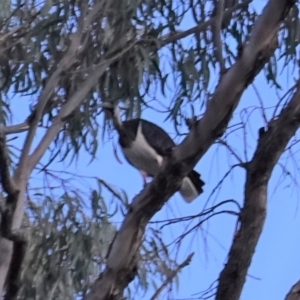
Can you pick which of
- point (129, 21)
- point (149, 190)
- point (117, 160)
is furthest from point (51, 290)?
point (149, 190)

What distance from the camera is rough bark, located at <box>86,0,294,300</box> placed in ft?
7.70

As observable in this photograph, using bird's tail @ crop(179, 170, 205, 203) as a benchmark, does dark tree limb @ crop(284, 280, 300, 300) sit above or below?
below

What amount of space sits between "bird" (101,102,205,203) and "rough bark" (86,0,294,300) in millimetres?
1333

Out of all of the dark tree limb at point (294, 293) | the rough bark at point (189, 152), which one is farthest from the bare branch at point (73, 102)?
the dark tree limb at point (294, 293)

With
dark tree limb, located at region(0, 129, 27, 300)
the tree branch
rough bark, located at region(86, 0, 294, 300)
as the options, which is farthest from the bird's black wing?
rough bark, located at region(86, 0, 294, 300)

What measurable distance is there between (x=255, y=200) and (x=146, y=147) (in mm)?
1733

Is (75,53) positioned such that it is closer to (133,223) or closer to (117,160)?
(117,160)

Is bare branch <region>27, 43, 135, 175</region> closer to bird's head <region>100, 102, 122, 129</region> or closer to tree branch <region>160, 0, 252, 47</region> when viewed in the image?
bird's head <region>100, 102, 122, 129</region>

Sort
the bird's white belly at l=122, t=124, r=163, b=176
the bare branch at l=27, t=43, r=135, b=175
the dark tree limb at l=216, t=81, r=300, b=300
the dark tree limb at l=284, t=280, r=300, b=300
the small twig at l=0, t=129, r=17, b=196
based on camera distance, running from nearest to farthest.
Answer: the dark tree limb at l=284, t=280, r=300, b=300, the dark tree limb at l=216, t=81, r=300, b=300, the small twig at l=0, t=129, r=17, b=196, the bare branch at l=27, t=43, r=135, b=175, the bird's white belly at l=122, t=124, r=163, b=176

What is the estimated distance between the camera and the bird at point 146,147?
3783mm

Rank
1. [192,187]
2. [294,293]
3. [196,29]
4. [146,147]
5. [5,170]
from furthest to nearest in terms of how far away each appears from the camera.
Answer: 1. [146,147]
2. [192,187]
3. [196,29]
4. [5,170]
5. [294,293]

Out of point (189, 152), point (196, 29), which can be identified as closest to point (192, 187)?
point (196, 29)

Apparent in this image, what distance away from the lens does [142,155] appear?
4016mm

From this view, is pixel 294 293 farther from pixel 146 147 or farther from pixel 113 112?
pixel 146 147
